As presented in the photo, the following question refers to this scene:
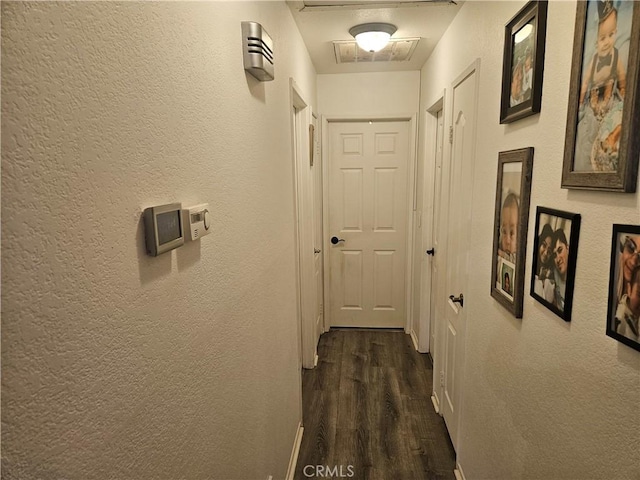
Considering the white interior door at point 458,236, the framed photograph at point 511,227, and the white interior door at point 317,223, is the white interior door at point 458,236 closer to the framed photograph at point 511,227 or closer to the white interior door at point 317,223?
the framed photograph at point 511,227

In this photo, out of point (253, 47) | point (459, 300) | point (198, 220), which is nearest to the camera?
point (198, 220)

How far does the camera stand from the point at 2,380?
17.3 inches

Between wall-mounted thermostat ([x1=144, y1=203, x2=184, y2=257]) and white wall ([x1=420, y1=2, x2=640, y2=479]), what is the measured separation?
3.00 ft

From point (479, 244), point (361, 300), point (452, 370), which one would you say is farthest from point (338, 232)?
point (479, 244)

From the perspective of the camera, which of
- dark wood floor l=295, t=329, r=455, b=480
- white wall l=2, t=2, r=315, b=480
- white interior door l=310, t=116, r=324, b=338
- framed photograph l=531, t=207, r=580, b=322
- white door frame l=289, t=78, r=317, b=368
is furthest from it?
white interior door l=310, t=116, r=324, b=338

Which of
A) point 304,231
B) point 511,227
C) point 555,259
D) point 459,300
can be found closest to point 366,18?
point 304,231

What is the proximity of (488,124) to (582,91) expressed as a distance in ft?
2.30

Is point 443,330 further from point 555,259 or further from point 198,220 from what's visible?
point 198,220

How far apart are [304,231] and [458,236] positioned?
121 centimetres

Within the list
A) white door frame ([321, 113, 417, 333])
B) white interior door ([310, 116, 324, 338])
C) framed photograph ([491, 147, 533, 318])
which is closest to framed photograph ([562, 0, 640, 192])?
framed photograph ([491, 147, 533, 318])

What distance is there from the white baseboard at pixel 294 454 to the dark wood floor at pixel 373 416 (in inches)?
1.5

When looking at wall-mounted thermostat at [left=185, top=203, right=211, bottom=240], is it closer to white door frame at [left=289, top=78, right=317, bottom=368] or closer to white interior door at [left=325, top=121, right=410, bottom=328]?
white door frame at [left=289, top=78, right=317, bottom=368]

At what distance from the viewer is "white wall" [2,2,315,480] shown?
0.47 meters

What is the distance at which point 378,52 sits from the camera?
9.46ft
